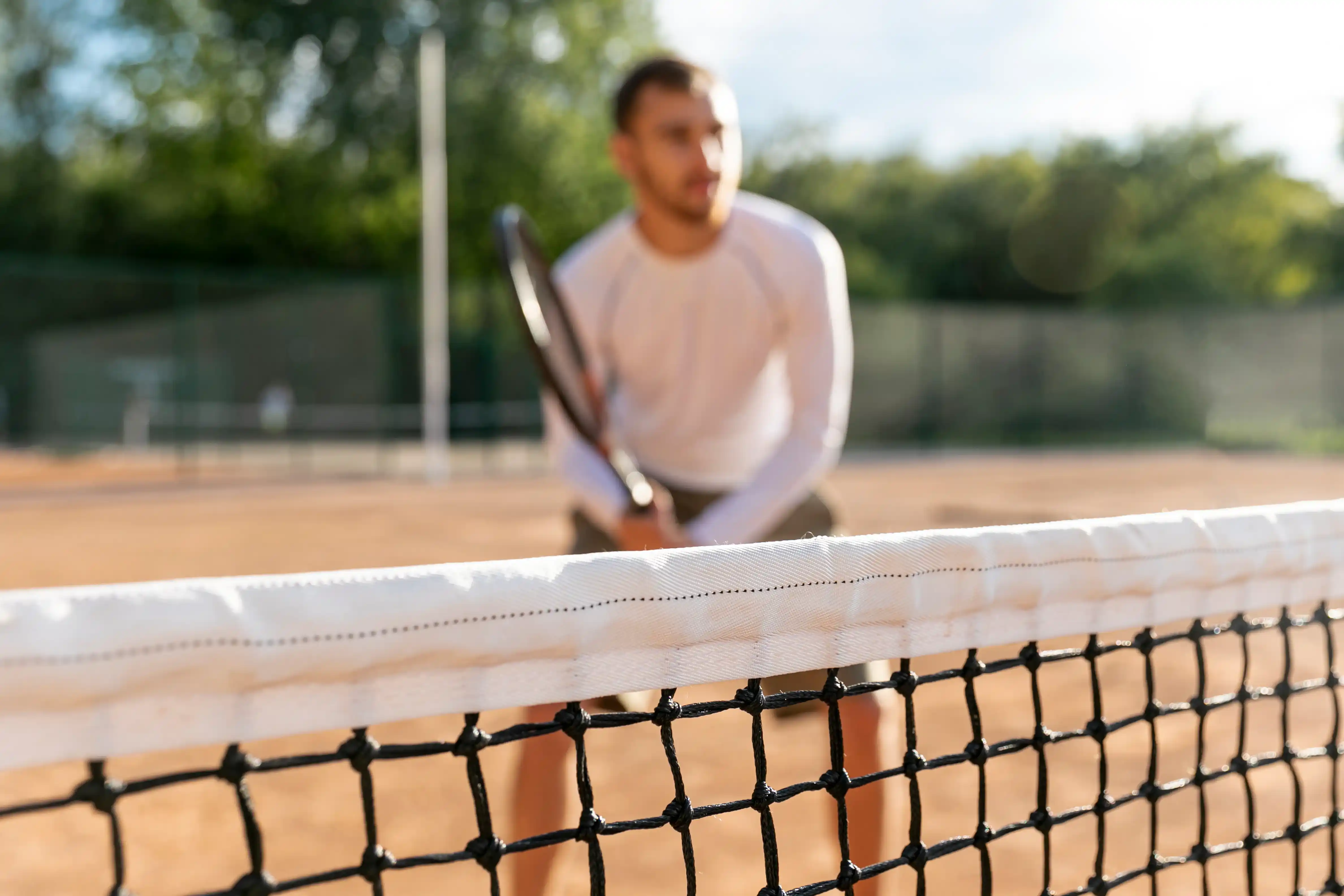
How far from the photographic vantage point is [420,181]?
20.5 m

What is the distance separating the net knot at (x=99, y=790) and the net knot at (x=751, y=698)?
1.74 ft

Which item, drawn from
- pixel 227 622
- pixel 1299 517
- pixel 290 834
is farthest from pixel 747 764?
pixel 227 622

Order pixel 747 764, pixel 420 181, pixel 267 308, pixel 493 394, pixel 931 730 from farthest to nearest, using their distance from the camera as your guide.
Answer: pixel 420 181, pixel 493 394, pixel 267 308, pixel 931 730, pixel 747 764

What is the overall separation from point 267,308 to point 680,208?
12.0 meters

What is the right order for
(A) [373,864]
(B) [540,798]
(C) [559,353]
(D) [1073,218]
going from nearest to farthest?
1. (A) [373,864]
2. (B) [540,798]
3. (C) [559,353]
4. (D) [1073,218]

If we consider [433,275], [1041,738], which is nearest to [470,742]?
[1041,738]

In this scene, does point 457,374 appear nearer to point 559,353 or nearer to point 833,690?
point 559,353

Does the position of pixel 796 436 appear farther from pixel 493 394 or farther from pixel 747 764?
pixel 493 394

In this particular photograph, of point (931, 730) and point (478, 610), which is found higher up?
point (478, 610)

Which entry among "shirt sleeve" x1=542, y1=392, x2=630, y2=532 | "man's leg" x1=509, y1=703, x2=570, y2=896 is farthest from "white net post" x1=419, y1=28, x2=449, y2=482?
"man's leg" x1=509, y1=703, x2=570, y2=896

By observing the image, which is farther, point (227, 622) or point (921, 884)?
point (921, 884)

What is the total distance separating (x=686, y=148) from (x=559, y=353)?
0.56m

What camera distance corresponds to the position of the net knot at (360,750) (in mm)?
986

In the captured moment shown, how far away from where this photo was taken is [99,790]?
0.85 meters
